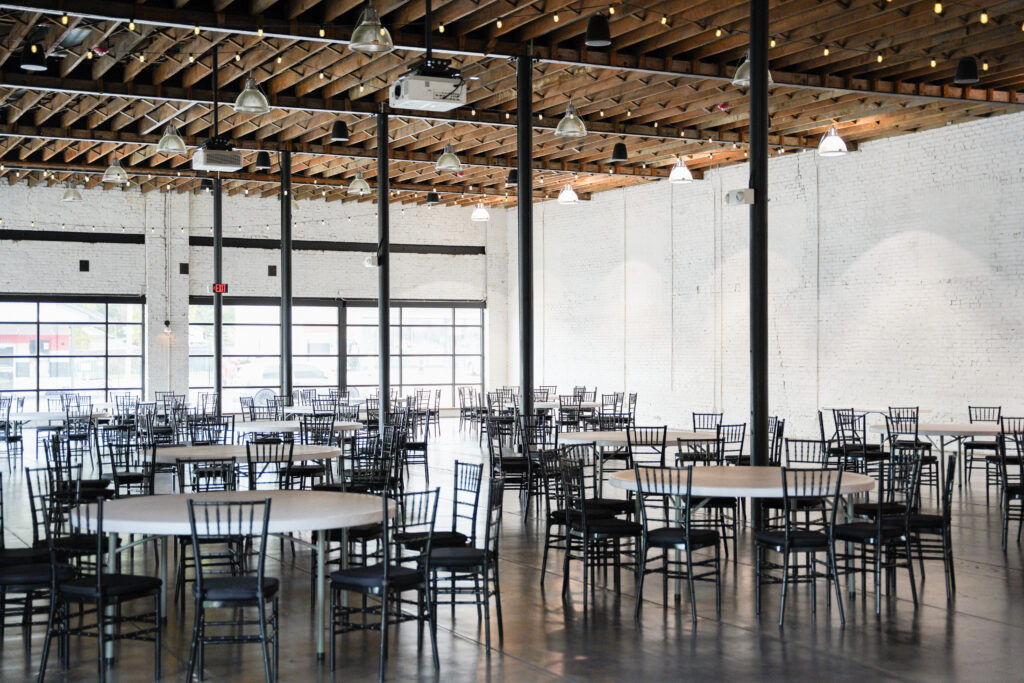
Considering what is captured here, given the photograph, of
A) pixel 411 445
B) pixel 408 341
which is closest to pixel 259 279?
pixel 408 341

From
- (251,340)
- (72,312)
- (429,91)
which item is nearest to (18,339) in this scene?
(72,312)

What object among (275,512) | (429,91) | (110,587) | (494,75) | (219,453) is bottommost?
(110,587)

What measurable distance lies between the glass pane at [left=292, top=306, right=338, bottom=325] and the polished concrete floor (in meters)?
17.4

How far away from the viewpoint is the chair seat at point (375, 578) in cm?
543

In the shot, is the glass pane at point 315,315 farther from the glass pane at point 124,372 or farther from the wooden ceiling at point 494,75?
the wooden ceiling at point 494,75

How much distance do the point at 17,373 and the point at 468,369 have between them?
32.4ft

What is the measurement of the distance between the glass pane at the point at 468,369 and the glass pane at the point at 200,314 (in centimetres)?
586

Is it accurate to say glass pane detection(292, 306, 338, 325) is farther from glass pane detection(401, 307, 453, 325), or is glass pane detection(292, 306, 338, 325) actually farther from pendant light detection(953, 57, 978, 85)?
pendant light detection(953, 57, 978, 85)

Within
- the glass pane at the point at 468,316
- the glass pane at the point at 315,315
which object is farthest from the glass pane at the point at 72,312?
the glass pane at the point at 468,316

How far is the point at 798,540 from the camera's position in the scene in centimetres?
654

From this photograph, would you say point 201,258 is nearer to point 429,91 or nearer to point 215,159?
point 215,159

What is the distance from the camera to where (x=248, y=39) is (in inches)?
470

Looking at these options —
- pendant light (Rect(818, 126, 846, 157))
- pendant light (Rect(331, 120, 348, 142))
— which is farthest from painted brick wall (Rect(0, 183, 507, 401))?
pendant light (Rect(818, 126, 846, 157))

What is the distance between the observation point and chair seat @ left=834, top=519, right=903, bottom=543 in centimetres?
676
